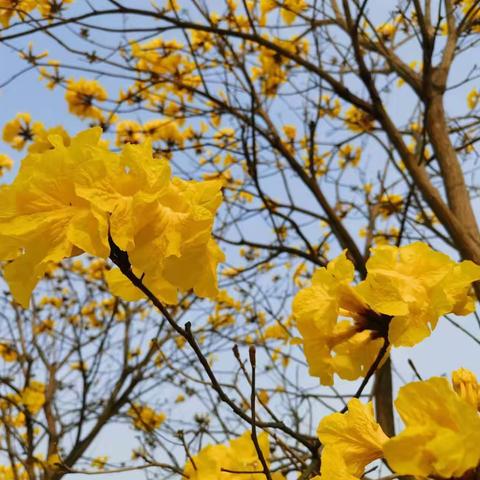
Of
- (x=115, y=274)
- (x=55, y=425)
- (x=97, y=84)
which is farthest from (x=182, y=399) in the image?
(x=115, y=274)

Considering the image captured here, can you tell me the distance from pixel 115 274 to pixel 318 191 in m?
2.09

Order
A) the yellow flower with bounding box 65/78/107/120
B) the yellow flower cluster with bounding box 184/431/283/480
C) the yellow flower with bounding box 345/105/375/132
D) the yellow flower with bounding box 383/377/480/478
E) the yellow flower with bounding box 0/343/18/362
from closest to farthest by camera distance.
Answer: the yellow flower with bounding box 383/377/480/478 → the yellow flower cluster with bounding box 184/431/283/480 → the yellow flower with bounding box 345/105/375/132 → the yellow flower with bounding box 65/78/107/120 → the yellow flower with bounding box 0/343/18/362

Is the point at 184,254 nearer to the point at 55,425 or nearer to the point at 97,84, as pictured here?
the point at 97,84

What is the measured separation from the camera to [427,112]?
2.61 meters

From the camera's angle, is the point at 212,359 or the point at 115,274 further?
the point at 212,359

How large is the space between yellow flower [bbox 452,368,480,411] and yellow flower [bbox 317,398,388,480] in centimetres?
13

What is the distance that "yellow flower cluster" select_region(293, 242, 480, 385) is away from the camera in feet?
3.06

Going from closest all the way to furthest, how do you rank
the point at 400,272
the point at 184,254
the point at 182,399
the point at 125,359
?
the point at 184,254, the point at 400,272, the point at 125,359, the point at 182,399

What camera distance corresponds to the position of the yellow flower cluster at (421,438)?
55 centimetres

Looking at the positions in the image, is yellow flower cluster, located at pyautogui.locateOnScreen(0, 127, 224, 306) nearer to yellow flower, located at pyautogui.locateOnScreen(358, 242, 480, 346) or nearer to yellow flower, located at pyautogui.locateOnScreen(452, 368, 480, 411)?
yellow flower, located at pyautogui.locateOnScreen(358, 242, 480, 346)

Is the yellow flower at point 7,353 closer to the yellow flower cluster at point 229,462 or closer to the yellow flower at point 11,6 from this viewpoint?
the yellow flower at point 11,6

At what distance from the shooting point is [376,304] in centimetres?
94

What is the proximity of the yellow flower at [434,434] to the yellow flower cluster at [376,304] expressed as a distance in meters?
0.30

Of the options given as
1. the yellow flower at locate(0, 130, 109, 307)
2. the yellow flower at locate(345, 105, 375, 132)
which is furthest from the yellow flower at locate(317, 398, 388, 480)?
the yellow flower at locate(345, 105, 375, 132)
